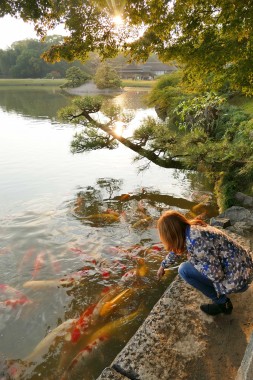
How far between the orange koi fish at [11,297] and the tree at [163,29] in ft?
13.7

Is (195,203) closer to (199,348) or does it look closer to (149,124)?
(149,124)

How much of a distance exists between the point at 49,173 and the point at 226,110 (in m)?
9.21

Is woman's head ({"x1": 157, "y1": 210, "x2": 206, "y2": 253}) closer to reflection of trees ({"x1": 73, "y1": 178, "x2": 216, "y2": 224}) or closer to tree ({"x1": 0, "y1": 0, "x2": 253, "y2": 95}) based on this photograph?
tree ({"x1": 0, "y1": 0, "x2": 253, "y2": 95})

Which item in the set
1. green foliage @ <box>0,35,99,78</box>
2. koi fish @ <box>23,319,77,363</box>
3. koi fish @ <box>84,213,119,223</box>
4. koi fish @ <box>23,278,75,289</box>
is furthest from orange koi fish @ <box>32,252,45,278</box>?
green foliage @ <box>0,35,99,78</box>

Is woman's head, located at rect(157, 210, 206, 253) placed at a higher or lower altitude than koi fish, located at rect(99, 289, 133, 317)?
higher

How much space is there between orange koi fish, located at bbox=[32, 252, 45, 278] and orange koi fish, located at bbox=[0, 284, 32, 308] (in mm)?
573

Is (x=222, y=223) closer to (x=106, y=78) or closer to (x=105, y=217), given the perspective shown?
(x=105, y=217)

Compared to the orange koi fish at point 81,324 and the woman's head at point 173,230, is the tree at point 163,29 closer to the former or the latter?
the woman's head at point 173,230

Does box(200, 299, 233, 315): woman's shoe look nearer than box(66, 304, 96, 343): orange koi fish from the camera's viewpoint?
Yes

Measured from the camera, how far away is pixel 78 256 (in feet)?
22.2

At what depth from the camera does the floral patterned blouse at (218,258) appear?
3.18 metres

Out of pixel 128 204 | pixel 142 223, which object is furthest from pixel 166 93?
pixel 142 223

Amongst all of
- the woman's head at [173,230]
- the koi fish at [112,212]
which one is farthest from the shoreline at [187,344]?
the koi fish at [112,212]

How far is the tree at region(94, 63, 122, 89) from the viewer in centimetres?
4859
